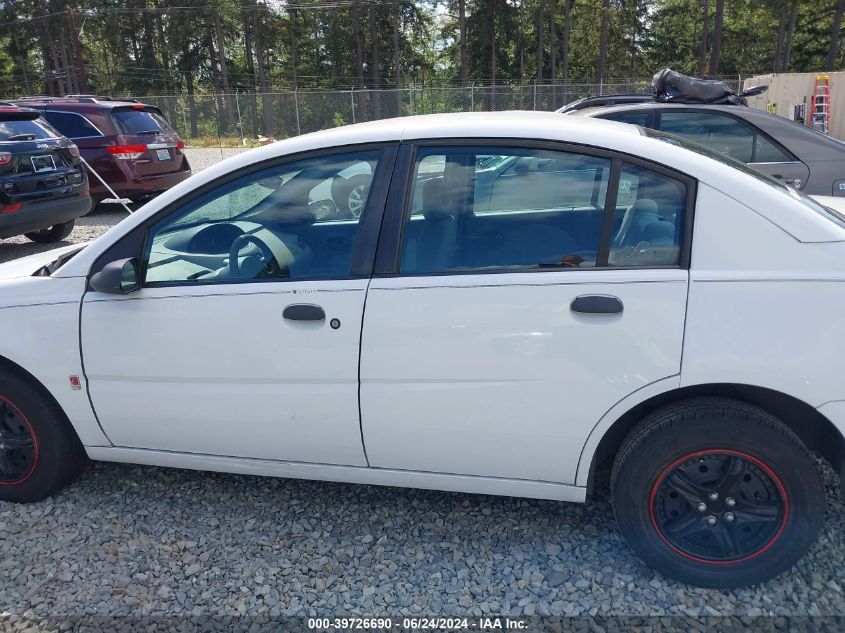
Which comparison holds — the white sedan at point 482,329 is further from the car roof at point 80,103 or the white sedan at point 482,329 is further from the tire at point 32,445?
the car roof at point 80,103

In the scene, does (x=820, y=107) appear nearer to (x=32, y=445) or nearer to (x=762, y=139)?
(x=762, y=139)

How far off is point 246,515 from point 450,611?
3.64 ft

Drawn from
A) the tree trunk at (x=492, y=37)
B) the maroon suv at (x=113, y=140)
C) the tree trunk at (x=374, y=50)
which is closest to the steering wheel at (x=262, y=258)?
the maroon suv at (x=113, y=140)

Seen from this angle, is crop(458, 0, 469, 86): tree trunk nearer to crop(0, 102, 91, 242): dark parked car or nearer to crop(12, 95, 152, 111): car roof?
crop(12, 95, 152, 111): car roof

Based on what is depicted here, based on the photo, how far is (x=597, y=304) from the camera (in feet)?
7.73

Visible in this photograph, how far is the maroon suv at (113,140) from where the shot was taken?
1052cm

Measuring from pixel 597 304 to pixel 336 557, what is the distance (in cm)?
149

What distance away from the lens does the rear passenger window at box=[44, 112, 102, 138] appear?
10.6 metres

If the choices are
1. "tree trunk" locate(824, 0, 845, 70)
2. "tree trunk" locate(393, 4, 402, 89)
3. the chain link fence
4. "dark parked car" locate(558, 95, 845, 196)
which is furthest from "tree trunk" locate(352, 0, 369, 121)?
"dark parked car" locate(558, 95, 845, 196)

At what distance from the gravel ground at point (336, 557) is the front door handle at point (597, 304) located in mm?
1079

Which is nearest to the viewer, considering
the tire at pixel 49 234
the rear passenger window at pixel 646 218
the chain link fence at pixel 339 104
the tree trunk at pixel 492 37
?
the rear passenger window at pixel 646 218

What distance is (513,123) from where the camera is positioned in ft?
8.78

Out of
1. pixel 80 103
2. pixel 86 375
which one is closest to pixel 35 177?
pixel 80 103

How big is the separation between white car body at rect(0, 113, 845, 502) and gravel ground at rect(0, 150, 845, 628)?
1.02 feet
